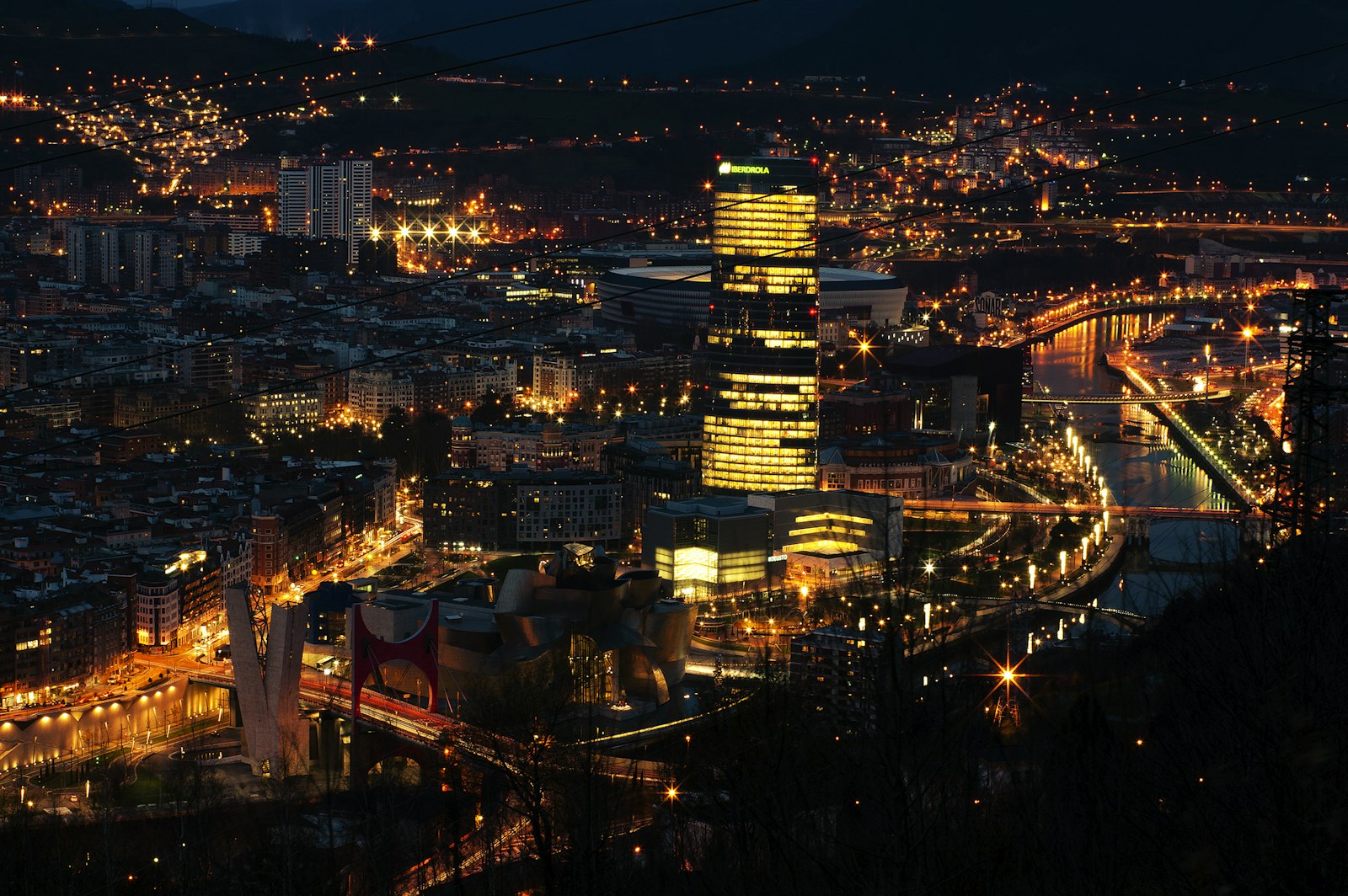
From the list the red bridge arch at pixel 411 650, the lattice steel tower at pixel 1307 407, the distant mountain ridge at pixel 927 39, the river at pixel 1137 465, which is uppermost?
the distant mountain ridge at pixel 927 39

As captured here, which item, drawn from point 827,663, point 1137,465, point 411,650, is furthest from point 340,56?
point 1137,465

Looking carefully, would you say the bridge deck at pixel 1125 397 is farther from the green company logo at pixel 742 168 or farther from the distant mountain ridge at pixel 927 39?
the distant mountain ridge at pixel 927 39

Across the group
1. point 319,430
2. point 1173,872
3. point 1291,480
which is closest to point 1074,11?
point 319,430

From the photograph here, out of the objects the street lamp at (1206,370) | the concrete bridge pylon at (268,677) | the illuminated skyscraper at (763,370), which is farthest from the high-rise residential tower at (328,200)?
the concrete bridge pylon at (268,677)

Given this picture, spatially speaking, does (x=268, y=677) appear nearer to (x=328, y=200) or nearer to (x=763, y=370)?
(x=763, y=370)

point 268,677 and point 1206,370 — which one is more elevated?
point 1206,370

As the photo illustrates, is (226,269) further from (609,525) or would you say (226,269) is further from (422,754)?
(422,754)
